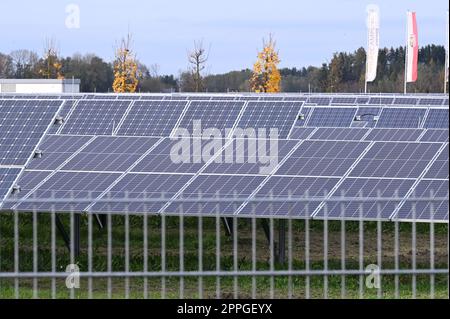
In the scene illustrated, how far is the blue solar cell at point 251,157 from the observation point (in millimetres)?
22312

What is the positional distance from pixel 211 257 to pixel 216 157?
2.55m

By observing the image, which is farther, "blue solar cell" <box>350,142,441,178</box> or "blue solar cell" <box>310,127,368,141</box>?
"blue solar cell" <box>310,127,368,141</box>

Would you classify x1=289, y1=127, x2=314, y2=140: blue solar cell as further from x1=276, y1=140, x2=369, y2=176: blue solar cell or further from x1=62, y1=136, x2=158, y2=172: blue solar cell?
x1=62, y1=136, x2=158, y2=172: blue solar cell

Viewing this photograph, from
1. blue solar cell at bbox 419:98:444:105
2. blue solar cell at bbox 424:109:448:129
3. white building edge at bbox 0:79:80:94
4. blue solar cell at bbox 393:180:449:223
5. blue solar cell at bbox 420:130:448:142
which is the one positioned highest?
white building edge at bbox 0:79:80:94

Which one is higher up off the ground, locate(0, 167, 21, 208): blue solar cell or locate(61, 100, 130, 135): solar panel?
locate(61, 100, 130, 135): solar panel

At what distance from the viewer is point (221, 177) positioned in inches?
859

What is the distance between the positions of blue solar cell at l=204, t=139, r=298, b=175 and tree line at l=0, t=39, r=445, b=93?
4072cm

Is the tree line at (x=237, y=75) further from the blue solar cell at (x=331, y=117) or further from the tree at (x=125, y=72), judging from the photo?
the blue solar cell at (x=331, y=117)

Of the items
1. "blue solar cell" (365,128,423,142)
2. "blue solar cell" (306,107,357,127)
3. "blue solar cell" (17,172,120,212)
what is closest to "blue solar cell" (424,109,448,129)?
"blue solar cell" (306,107,357,127)

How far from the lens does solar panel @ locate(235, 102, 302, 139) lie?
25500mm

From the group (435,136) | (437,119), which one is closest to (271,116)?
(435,136)

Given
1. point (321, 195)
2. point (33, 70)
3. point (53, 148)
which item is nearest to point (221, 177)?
point (321, 195)

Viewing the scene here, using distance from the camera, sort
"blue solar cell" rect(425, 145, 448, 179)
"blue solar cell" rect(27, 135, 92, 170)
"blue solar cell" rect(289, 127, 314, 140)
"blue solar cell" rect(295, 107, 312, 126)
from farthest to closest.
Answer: "blue solar cell" rect(295, 107, 312, 126) → "blue solar cell" rect(289, 127, 314, 140) → "blue solar cell" rect(27, 135, 92, 170) → "blue solar cell" rect(425, 145, 448, 179)

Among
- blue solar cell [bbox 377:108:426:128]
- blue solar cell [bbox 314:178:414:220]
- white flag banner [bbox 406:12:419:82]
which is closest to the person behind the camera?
blue solar cell [bbox 314:178:414:220]
